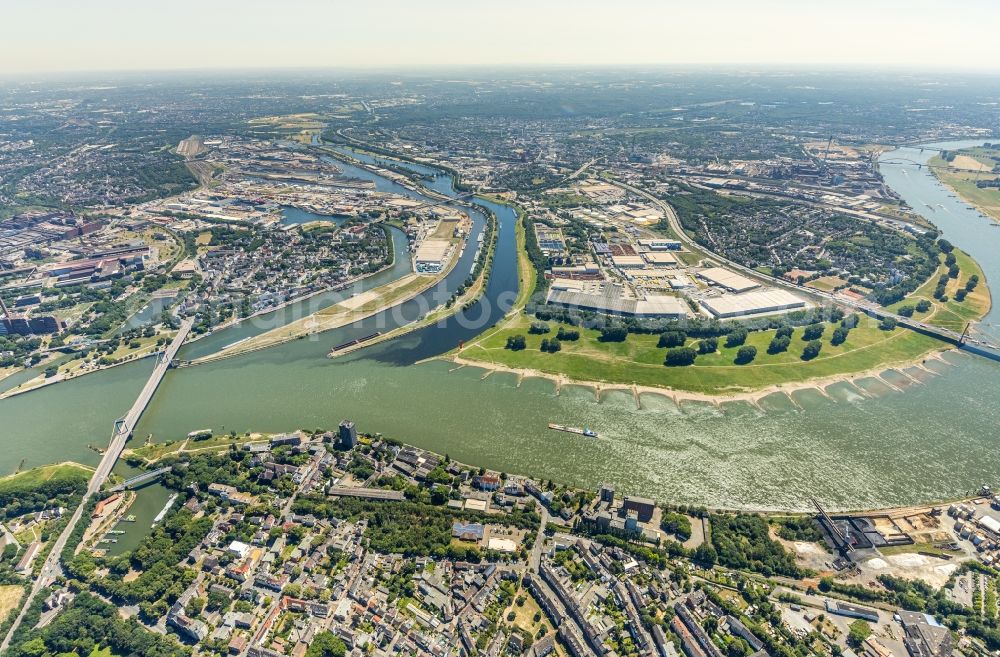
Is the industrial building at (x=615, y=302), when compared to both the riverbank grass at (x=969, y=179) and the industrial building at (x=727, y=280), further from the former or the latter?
the riverbank grass at (x=969, y=179)

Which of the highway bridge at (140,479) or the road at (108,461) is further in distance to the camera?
the highway bridge at (140,479)

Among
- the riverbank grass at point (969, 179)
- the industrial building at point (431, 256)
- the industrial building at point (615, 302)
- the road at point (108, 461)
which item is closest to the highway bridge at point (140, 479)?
the road at point (108, 461)

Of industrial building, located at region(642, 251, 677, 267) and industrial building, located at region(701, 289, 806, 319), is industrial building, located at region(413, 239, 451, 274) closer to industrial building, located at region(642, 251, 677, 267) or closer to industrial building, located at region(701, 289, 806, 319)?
industrial building, located at region(642, 251, 677, 267)

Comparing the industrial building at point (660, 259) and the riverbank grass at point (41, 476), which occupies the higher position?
the industrial building at point (660, 259)

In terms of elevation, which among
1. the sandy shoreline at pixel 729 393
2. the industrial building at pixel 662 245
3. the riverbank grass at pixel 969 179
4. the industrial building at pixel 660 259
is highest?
the riverbank grass at pixel 969 179

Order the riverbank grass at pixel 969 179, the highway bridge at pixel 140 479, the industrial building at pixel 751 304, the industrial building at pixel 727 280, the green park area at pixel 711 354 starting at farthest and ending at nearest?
the riverbank grass at pixel 969 179
the industrial building at pixel 727 280
the industrial building at pixel 751 304
the green park area at pixel 711 354
the highway bridge at pixel 140 479

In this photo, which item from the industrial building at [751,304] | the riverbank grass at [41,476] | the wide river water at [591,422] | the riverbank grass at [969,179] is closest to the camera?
the riverbank grass at [41,476]

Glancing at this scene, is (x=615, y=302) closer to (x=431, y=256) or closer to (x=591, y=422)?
(x=591, y=422)
